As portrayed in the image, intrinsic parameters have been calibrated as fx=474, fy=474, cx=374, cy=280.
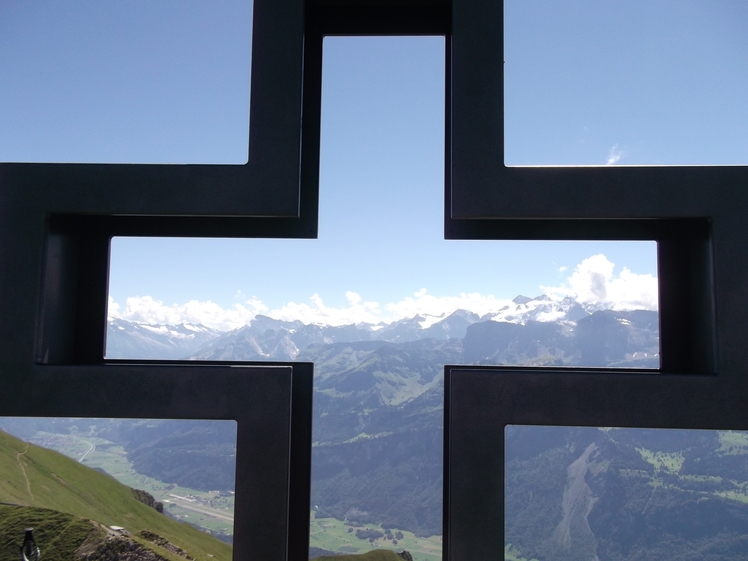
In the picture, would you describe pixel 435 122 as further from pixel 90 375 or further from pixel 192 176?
pixel 90 375

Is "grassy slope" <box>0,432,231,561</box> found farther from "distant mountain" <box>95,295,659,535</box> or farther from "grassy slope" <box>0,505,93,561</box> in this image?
"distant mountain" <box>95,295,659,535</box>

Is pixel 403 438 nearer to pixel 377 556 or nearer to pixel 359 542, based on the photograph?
pixel 359 542

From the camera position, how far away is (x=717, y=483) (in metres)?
103

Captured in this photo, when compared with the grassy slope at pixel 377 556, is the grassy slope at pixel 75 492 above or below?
below

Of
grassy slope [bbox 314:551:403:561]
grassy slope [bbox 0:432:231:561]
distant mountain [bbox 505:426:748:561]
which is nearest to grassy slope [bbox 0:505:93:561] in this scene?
grassy slope [bbox 314:551:403:561]

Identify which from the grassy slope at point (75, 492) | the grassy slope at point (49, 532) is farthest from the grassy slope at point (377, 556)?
the grassy slope at point (75, 492)

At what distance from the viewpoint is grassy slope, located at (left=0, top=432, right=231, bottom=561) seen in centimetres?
4291

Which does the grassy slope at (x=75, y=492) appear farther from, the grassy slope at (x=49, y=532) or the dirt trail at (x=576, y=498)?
the dirt trail at (x=576, y=498)

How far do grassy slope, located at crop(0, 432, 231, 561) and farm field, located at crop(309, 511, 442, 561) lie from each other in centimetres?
5968

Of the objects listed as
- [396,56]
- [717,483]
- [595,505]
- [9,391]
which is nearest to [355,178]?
[396,56]

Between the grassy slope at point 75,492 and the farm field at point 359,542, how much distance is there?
196 ft

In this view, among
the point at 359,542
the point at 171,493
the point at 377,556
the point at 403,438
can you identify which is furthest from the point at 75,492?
the point at 403,438

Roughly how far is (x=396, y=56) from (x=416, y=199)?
140 ft

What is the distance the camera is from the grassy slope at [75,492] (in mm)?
42906
